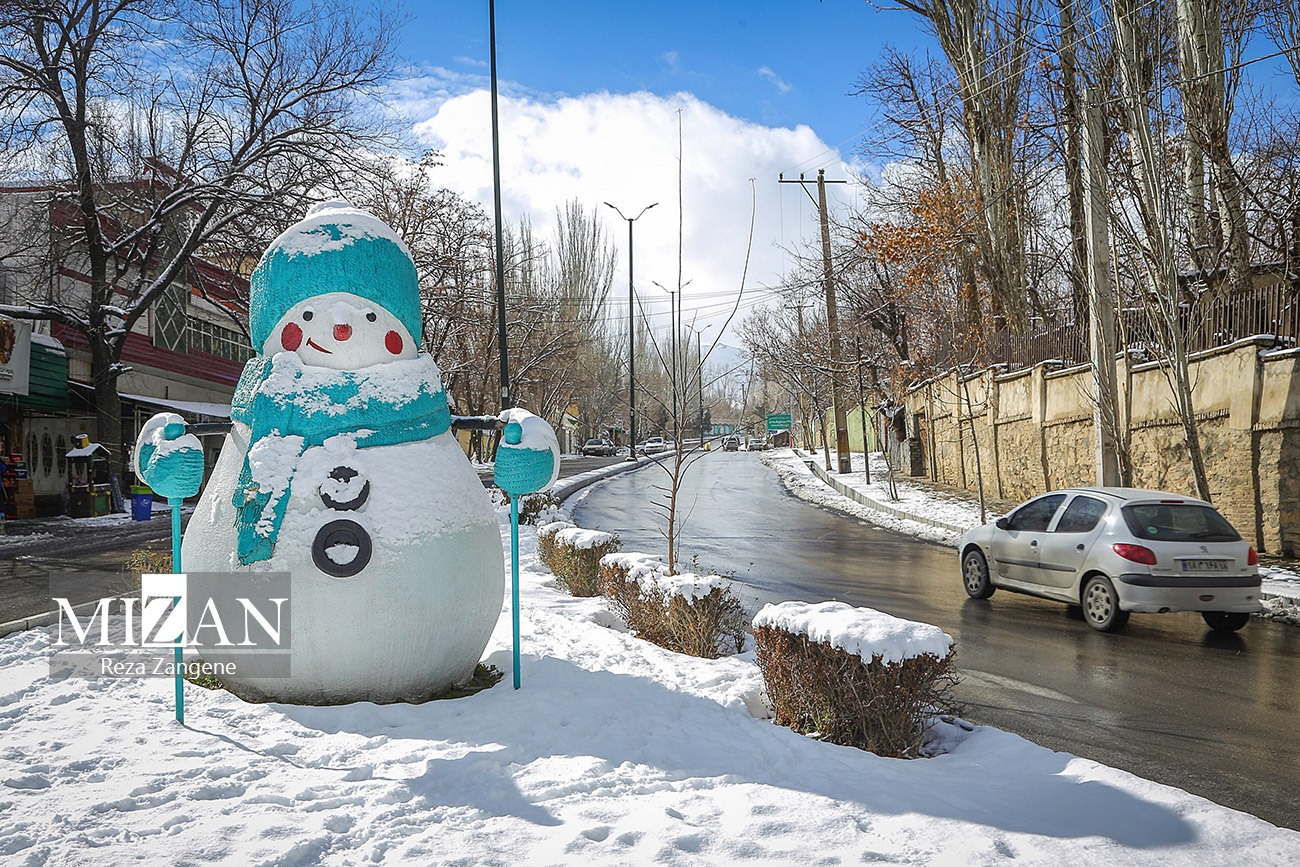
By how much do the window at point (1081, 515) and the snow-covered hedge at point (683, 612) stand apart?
4.28 meters

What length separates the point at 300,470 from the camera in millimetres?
5297

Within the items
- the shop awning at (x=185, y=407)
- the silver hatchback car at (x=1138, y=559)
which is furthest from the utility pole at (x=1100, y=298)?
the shop awning at (x=185, y=407)

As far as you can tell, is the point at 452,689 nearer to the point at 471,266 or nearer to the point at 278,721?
the point at 278,721

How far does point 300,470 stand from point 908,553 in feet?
39.9

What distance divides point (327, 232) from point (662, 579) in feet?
11.6

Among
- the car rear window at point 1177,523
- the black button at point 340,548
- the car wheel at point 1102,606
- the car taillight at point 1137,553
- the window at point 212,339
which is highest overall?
the window at point 212,339

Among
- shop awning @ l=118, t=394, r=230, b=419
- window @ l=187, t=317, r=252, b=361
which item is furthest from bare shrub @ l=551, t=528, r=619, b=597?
window @ l=187, t=317, r=252, b=361

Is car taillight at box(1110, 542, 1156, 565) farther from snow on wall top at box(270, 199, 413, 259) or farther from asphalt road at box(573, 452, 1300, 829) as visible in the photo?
snow on wall top at box(270, 199, 413, 259)

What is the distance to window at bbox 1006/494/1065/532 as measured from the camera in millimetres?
10438

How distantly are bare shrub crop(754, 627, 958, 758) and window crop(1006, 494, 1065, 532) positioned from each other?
19.3 feet

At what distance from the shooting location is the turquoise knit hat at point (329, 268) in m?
5.61

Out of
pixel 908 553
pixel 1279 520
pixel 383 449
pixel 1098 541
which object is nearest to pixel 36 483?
pixel 908 553

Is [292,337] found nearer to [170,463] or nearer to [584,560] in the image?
[170,463]

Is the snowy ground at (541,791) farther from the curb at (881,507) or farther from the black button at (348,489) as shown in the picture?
the curb at (881,507)
